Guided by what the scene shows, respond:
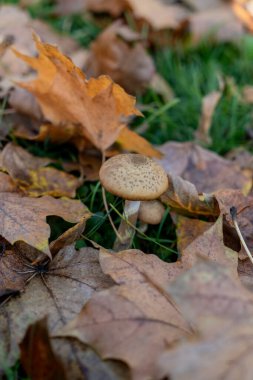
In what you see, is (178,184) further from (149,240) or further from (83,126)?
(83,126)

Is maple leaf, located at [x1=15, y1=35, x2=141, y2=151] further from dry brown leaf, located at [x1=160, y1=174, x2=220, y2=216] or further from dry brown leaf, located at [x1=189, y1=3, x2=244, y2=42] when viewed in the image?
dry brown leaf, located at [x1=189, y1=3, x2=244, y2=42]

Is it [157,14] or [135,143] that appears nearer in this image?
[135,143]

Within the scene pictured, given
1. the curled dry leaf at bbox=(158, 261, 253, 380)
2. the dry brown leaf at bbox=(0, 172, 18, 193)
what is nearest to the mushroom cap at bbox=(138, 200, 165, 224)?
the dry brown leaf at bbox=(0, 172, 18, 193)

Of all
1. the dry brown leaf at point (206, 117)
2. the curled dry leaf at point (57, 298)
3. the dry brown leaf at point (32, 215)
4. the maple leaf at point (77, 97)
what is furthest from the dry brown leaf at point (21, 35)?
the curled dry leaf at point (57, 298)

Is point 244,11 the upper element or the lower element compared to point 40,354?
upper

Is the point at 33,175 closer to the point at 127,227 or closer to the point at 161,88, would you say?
the point at 127,227

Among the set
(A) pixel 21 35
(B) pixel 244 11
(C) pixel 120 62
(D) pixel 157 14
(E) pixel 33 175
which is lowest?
(E) pixel 33 175

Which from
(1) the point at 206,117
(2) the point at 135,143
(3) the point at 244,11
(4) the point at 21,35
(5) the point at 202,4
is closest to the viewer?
(2) the point at 135,143

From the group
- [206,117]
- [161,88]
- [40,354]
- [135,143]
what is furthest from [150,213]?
[161,88]
